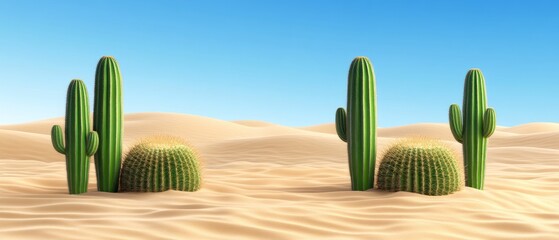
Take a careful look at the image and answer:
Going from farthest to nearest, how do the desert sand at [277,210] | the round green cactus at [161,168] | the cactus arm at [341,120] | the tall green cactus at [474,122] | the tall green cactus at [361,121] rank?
1. the tall green cactus at [474,122]
2. the cactus arm at [341,120]
3. the tall green cactus at [361,121]
4. the round green cactus at [161,168]
5. the desert sand at [277,210]

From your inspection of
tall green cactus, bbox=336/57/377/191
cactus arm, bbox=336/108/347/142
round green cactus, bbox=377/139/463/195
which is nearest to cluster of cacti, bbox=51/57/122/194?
cactus arm, bbox=336/108/347/142

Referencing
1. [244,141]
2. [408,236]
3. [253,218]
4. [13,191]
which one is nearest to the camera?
[408,236]

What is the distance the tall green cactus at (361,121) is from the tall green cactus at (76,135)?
313cm

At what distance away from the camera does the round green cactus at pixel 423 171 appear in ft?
28.5

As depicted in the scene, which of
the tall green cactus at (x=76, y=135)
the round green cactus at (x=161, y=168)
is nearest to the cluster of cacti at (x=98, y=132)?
the tall green cactus at (x=76, y=135)

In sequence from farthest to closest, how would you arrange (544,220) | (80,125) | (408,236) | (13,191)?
(13,191) < (80,125) < (544,220) < (408,236)

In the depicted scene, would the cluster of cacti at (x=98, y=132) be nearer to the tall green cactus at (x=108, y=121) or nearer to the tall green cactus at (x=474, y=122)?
the tall green cactus at (x=108, y=121)

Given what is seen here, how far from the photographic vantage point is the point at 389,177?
884 centimetres

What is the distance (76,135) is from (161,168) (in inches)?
42.4

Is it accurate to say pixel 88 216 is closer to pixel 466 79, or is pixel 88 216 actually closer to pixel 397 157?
pixel 397 157

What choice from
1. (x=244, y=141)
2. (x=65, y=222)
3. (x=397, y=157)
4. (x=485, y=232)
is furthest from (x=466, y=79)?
(x=244, y=141)

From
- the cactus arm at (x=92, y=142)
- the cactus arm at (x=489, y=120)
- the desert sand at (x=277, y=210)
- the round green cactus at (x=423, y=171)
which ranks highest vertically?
the cactus arm at (x=489, y=120)

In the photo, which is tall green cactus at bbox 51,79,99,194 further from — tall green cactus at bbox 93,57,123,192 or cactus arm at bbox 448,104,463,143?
cactus arm at bbox 448,104,463,143

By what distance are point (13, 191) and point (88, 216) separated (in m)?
2.77
